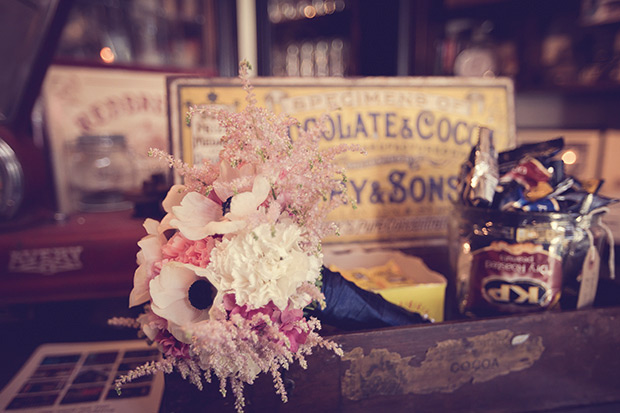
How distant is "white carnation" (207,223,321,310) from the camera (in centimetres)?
48

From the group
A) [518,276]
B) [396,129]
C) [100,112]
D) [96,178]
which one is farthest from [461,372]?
[100,112]

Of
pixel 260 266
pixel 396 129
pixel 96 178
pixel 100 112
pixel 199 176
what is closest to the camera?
pixel 260 266

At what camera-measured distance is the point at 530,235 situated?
2.35 feet

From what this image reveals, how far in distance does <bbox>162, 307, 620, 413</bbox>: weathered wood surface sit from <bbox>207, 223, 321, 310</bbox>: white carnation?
6.7 inches

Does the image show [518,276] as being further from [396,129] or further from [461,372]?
[396,129]

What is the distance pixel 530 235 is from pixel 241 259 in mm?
538

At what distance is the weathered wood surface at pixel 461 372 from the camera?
1.98 feet

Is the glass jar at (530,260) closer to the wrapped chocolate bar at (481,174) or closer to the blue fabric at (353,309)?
the wrapped chocolate bar at (481,174)

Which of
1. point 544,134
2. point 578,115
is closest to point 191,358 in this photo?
point 544,134

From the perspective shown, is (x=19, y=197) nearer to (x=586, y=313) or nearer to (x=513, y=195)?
(x=513, y=195)

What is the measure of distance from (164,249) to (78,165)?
34.3 inches

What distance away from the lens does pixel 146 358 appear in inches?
34.4

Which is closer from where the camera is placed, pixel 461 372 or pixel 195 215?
pixel 195 215

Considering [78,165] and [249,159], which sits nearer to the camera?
[249,159]
